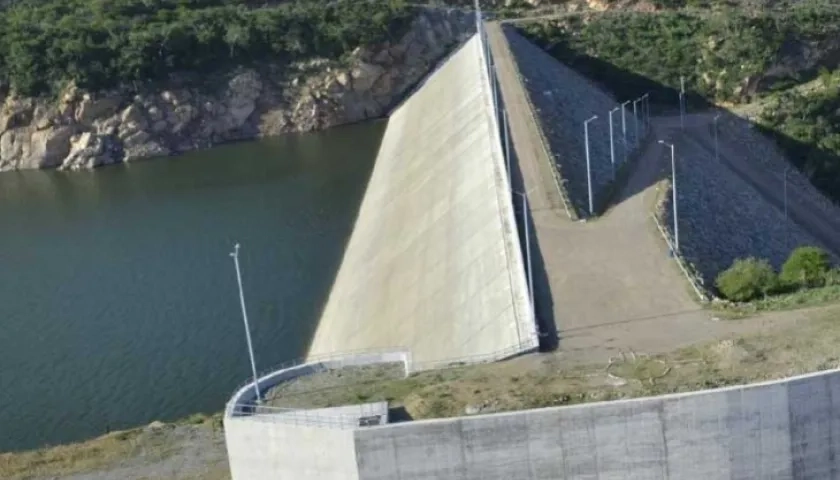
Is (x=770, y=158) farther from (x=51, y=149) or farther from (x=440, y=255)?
(x=51, y=149)

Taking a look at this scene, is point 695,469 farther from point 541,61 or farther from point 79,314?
point 541,61

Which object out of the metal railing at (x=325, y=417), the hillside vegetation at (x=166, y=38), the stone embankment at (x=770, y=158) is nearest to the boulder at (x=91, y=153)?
the hillside vegetation at (x=166, y=38)

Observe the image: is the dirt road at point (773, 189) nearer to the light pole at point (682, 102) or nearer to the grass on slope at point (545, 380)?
→ the light pole at point (682, 102)

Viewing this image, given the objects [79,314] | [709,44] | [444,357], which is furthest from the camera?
[709,44]

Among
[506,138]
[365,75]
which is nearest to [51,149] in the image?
[365,75]

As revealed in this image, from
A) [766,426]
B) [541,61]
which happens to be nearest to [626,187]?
[766,426]
